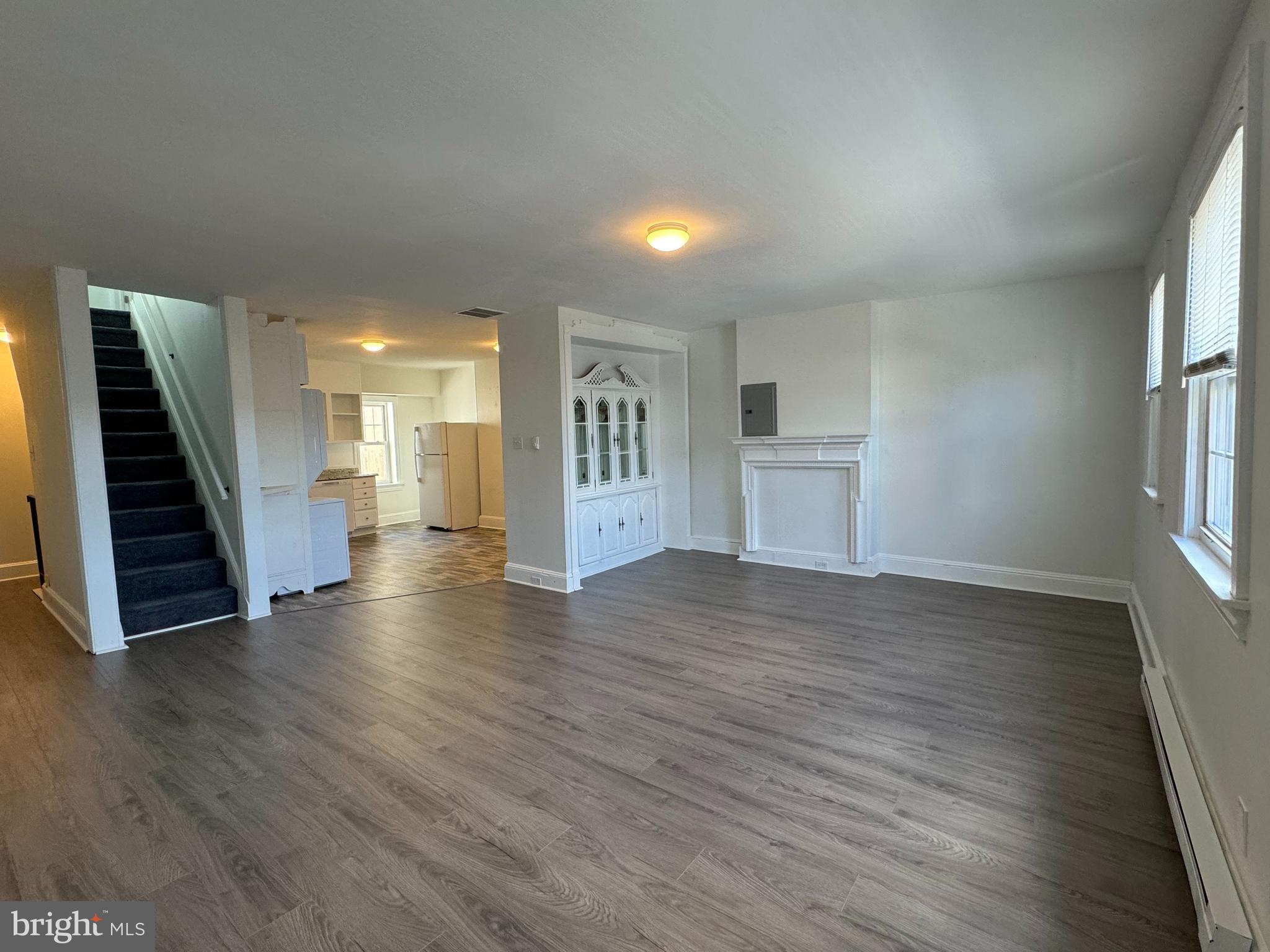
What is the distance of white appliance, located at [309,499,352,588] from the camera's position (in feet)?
18.1

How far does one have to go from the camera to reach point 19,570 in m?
6.23

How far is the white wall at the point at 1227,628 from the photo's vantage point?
1377mm

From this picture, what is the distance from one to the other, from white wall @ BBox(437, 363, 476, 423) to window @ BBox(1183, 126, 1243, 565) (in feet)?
27.1

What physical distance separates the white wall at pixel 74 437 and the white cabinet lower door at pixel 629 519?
4068mm

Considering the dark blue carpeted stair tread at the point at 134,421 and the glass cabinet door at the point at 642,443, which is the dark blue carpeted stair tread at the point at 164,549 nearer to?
the dark blue carpeted stair tread at the point at 134,421

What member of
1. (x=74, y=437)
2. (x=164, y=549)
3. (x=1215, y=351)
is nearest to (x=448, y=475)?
(x=164, y=549)

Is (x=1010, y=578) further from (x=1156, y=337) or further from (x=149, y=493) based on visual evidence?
(x=149, y=493)

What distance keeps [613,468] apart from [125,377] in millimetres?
4810

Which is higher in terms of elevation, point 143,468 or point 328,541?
point 143,468

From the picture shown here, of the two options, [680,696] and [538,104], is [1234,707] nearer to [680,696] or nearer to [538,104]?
[680,696]

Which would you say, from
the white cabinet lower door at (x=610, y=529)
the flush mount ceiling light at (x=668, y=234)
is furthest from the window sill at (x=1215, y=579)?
the white cabinet lower door at (x=610, y=529)

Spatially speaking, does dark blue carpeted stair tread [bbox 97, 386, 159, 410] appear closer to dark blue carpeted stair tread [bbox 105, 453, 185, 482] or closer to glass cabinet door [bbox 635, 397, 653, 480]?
dark blue carpeted stair tread [bbox 105, 453, 185, 482]

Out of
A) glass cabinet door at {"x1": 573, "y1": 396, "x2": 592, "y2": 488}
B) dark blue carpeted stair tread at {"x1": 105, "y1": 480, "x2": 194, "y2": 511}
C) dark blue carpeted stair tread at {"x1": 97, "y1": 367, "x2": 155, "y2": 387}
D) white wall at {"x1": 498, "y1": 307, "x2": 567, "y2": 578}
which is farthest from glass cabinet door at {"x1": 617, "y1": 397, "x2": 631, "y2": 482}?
→ dark blue carpeted stair tread at {"x1": 97, "y1": 367, "x2": 155, "y2": 387}

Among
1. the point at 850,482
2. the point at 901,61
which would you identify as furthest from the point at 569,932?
the point at 850,482
